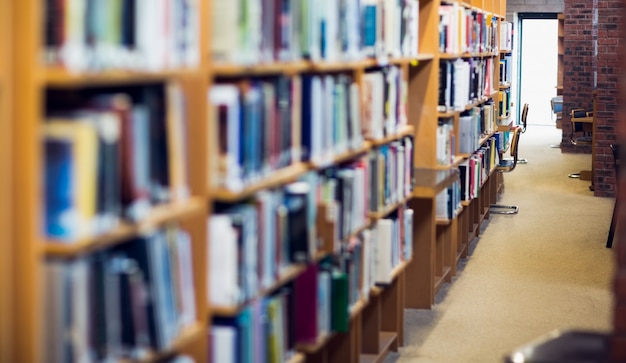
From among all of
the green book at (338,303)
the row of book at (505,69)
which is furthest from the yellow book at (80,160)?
the row of book at (505,69)

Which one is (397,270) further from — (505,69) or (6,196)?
(505,69)

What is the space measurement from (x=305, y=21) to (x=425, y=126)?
260 cm

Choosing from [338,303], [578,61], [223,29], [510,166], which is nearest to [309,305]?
[338,303]

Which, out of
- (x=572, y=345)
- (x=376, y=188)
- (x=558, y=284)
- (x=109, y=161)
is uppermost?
(x=109, y=161)

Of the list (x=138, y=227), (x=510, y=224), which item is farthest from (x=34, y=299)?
(x=510, y=224)

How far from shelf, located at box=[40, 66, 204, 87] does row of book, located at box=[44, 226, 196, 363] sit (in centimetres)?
40

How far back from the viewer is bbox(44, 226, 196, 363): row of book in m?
2.28

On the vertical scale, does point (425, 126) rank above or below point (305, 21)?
below

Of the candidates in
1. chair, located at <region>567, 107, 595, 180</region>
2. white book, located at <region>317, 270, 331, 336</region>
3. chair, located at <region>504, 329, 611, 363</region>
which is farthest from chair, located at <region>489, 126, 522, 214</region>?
chair, located at <region>504, 329, 611, 363</region>

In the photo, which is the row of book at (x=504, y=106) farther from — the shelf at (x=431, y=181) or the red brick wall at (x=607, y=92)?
the shelf at (x=431, y=181)

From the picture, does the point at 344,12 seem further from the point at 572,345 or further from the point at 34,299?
the point at 34,299

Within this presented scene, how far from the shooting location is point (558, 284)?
22.5ft

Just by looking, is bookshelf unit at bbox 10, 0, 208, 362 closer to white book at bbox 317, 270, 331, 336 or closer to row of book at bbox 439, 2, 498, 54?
white book at bbox 317, 270, 331, 336

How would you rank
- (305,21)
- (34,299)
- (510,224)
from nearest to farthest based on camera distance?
(34,299), (305,21), (510,224)
